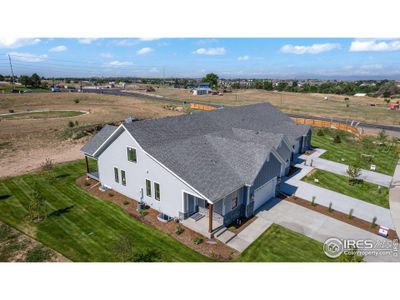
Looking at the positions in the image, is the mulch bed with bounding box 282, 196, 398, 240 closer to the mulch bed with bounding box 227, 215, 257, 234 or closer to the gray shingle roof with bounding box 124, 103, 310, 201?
the mulch bed with bounding box 227, 215, 257, 234

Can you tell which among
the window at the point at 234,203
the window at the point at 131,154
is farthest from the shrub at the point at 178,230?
the window at the point at 131,154

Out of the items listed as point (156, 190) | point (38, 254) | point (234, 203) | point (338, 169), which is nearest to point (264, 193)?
point (234, 203)

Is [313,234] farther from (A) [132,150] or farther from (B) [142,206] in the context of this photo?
(A) [132,150]

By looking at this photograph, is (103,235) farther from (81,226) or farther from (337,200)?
(337,200)

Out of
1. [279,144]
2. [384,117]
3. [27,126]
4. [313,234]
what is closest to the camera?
[313,234]

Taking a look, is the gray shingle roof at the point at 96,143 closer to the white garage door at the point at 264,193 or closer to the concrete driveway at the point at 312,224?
the white garage door at the point at 264,193

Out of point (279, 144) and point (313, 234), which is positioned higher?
point (279, 144)

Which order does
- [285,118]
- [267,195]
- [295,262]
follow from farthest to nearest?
[285,118]
[267,195]
[295,262]

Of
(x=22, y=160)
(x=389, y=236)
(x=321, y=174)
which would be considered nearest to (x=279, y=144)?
(x=321, y=174)

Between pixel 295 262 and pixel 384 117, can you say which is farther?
pixel 384 117
